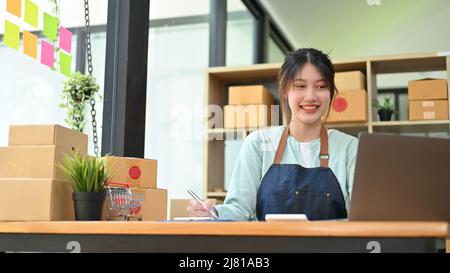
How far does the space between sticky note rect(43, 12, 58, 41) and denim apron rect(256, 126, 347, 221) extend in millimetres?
1088

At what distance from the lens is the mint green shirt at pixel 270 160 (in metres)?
1.88

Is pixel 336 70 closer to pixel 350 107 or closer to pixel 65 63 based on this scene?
pixel 350 107

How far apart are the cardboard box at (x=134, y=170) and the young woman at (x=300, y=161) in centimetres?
28

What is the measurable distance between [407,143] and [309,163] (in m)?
0.85

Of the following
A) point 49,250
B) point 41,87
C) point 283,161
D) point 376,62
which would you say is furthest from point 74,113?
point 376,62

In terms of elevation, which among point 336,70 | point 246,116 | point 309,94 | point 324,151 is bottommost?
point 324,151

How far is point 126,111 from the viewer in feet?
8.50

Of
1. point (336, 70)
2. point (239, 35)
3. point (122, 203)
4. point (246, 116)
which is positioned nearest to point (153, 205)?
point (122, 203)

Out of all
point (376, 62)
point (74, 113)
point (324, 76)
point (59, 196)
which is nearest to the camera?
point (59, 196)

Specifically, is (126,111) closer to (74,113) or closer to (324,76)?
(74,113)

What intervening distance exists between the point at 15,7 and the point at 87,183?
0.90 meters

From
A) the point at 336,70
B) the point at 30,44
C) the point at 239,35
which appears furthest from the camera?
the point at 239,35

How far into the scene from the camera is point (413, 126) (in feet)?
11.7

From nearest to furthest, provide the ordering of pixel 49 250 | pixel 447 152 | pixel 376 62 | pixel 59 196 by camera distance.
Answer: pixel 447 152, pixel 49 250, pixel 59 196, pixel 376 62
